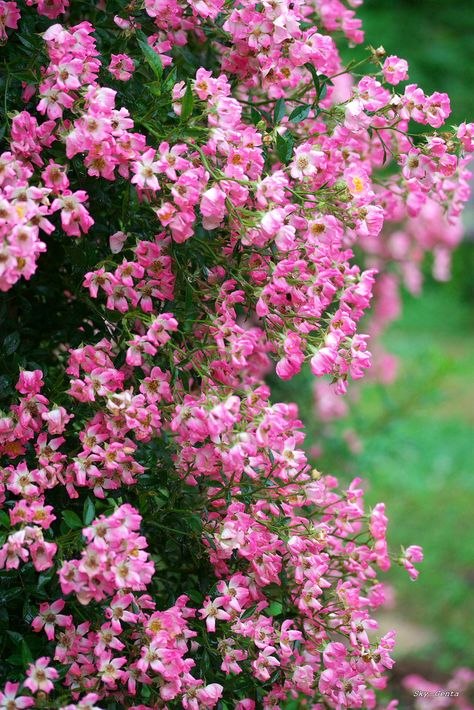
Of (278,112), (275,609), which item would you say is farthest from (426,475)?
(278,112)

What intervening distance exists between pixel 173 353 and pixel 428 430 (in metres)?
5.11

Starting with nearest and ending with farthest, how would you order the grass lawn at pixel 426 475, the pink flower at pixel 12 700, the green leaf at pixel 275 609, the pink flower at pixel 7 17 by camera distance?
the pink flower at pixel 12 700, the pink flower at pixel 7 17, the green leaf at pixel 275 609, the grass lawn at pixel 426 475

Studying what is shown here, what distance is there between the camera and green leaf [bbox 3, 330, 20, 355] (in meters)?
1.32

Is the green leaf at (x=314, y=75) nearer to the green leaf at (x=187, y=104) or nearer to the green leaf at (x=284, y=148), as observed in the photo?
the green leaf at (x=284, y=148)

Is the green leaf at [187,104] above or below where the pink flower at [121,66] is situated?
above

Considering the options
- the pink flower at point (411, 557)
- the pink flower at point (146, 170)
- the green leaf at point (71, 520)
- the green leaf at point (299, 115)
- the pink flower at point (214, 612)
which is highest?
the green leaf at point (299, 115)

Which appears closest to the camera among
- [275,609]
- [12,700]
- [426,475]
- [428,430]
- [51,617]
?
[12,700]

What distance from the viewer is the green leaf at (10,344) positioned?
1.32 meters

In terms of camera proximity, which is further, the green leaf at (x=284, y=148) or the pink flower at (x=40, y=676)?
the green leaf at (x=284, y=148)

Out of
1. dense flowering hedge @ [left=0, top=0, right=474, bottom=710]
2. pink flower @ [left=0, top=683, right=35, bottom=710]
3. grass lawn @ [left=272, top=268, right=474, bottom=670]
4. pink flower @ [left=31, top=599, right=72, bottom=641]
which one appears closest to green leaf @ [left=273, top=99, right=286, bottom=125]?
dense flowering hedge @ [left=0, top=0, right=474, bottom=710]

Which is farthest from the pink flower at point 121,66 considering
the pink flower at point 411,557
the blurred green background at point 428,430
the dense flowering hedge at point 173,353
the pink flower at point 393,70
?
the blurred green background at point 428,430

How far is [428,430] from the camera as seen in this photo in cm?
618

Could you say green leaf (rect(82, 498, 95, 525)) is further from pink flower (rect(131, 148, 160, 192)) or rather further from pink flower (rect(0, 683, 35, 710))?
pink flower (rect(131, 148, 160, 192))

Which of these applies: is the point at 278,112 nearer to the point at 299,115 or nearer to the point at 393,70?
the point at 299,115
